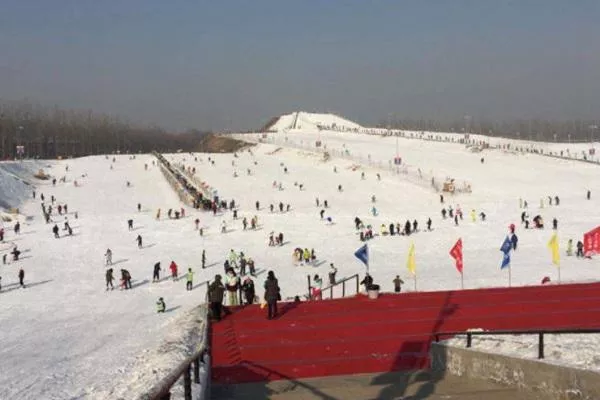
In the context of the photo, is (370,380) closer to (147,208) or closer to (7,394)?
(7,394)

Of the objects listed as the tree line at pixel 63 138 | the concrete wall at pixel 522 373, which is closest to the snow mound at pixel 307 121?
the tree line at pixel 63 138

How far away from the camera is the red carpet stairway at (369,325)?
Answer: 37.1 ft

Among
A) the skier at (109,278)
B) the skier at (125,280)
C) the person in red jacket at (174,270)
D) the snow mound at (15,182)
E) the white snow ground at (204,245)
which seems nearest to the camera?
the white snow ground at (204,245)

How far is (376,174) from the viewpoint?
61.5m

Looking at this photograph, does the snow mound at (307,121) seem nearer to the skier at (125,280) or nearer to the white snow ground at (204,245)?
the white snow ground at (204,245)

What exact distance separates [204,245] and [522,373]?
26.8m

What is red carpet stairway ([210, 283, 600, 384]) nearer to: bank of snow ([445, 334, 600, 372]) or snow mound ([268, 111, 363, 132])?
bank of snow ([445, 334, 600, 372])

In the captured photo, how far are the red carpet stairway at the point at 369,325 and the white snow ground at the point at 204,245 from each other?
159 centimetres

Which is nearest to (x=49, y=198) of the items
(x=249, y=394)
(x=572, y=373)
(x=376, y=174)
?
(x=376, y=174)

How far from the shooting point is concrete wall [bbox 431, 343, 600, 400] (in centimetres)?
761

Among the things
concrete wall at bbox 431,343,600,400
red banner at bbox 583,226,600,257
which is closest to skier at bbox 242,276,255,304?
concrete wall at bbox 431,343,600,400

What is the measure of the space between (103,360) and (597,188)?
4672cm

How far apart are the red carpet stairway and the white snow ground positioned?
1594mm

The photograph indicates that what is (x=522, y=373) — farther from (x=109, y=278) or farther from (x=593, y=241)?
(x=109, y=278)
